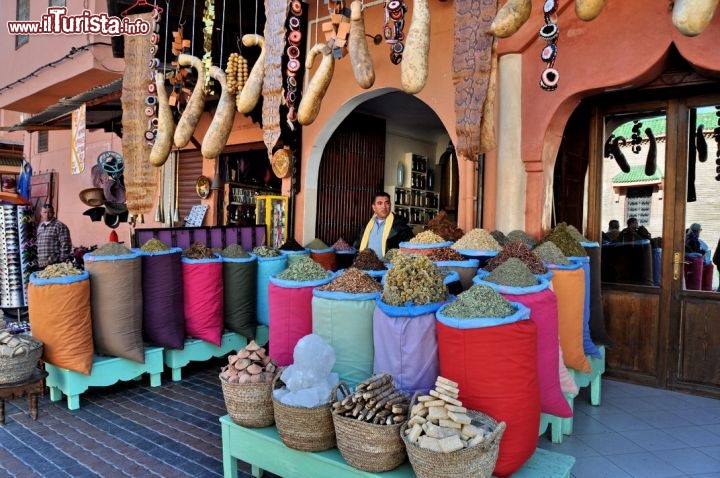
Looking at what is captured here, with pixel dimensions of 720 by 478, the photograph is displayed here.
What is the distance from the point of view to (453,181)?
812 cm

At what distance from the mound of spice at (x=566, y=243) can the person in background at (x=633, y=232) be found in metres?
0.94

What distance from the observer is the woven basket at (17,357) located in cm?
315

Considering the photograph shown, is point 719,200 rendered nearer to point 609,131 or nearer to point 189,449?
point 609,131

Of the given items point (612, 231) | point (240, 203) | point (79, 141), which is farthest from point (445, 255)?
point (79, 141)

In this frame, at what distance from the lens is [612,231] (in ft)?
14.4

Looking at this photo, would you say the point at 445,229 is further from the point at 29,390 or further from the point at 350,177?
the point at 29,390

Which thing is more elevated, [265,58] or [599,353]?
[265,58]

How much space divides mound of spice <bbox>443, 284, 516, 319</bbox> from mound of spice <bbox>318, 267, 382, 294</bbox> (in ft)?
1.82

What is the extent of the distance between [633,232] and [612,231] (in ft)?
0.56

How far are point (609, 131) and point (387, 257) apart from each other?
2283 millimetres

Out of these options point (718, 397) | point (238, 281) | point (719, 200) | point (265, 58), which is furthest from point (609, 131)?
point (238, 281)

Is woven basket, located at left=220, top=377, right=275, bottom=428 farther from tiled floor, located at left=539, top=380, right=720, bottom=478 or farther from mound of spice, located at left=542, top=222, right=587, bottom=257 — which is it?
mound of spice, located at left=542, top=222, right=587, bottom=257

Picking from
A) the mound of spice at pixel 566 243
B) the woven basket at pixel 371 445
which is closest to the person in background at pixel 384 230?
the mound of spice at pixel 566 243

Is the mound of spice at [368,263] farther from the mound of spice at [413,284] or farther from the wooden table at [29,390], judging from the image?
the wooden table at [29,390]
